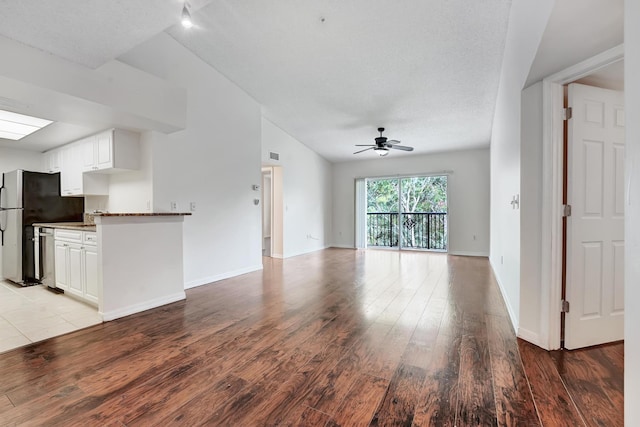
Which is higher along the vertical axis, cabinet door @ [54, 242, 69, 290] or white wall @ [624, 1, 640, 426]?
white wall @ [624, 1, 640, 426]

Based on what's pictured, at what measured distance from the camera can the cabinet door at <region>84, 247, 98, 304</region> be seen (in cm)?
299

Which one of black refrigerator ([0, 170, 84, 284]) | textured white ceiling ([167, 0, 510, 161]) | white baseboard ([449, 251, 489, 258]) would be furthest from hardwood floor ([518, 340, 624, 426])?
black refrigerator ([0, 170, 84, 284])

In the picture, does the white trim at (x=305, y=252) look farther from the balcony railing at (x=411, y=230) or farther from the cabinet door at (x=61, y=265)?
the cabinet door at (x=61, y=265)

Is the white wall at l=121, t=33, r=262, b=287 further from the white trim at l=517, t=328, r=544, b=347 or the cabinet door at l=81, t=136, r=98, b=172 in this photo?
the white trim at l=517, t=328, r=544, b=347

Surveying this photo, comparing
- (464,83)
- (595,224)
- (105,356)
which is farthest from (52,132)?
(595,224)

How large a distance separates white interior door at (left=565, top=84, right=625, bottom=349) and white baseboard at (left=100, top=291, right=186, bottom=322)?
374 cm

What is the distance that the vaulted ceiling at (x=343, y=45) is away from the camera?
2055 mm

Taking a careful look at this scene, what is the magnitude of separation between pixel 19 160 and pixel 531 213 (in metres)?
7.10

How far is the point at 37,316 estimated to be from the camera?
2869 mm

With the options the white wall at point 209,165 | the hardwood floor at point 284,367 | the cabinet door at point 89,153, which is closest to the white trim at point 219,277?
the white wall at point 209,165

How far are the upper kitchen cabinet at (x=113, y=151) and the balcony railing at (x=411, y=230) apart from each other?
602 centimetres

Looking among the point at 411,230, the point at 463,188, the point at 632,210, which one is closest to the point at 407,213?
the point at 411,230

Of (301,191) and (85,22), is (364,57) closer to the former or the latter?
(85,22)

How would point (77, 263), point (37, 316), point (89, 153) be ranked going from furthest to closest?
point (89, 153)
point (77, 263)
point (37, 316)
